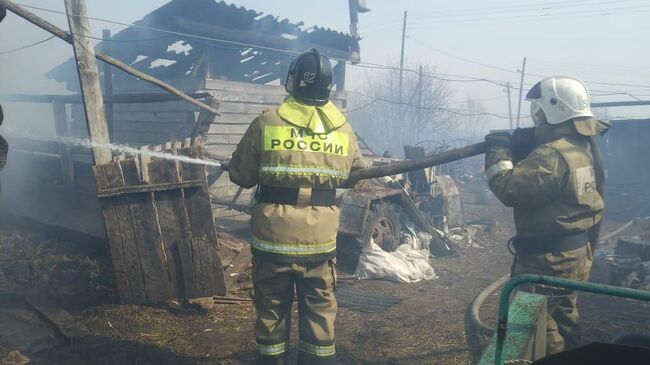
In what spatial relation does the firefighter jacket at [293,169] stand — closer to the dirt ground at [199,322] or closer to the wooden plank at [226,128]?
the dirt ground at [199,322]

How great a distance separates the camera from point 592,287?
1.86 meters

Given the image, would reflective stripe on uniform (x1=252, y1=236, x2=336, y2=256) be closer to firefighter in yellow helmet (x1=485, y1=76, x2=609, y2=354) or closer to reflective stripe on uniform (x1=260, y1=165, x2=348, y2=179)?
reflective stripe on uniform (x1=260, y1=165, x2=348, y2=179)

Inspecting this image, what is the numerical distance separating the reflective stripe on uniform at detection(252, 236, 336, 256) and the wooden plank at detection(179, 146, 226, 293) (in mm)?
2371

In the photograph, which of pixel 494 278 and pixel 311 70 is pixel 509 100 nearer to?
pixel 494 278

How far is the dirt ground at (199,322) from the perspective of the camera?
4406mm

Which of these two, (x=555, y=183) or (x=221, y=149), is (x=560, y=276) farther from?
(x=221, y=149)

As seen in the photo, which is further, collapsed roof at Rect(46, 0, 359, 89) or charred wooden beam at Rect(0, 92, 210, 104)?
collapsed roof at Rect(46, 0, 359, 89)

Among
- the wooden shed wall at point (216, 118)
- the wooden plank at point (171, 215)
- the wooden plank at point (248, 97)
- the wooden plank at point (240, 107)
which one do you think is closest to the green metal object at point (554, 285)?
the wooden plank at point (171, 215)

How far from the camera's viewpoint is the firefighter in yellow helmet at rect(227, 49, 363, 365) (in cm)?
315

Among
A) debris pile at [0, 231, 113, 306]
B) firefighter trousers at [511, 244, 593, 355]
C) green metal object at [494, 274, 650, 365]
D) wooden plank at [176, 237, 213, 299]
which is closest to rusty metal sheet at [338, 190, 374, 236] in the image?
wooden plank at [176, 237, 213, 299]

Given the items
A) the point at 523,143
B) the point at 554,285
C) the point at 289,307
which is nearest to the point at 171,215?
the point at 289,307

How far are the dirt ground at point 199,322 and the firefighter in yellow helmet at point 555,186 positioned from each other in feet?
4.67

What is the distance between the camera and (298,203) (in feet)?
10.5

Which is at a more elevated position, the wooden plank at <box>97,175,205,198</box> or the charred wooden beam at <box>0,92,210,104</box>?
the charred wooden beam at <box>0,92,210,104</box>
